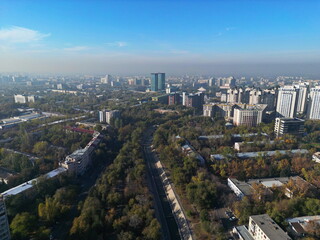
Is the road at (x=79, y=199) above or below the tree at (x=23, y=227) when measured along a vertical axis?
below

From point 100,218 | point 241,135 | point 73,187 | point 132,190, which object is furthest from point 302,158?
point 73,187

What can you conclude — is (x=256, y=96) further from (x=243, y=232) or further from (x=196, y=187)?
(x=243, y=232)

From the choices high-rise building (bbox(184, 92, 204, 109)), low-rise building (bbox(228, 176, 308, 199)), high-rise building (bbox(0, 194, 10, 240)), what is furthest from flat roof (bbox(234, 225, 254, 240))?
high-rise building (bbox(184, 92, 204, 109))

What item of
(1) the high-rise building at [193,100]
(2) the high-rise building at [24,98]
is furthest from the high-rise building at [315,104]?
(2) the high-rise building at [24,98]

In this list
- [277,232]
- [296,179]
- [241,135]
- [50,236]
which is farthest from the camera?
[241,135]

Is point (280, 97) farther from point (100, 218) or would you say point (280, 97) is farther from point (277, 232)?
point (100, 218)

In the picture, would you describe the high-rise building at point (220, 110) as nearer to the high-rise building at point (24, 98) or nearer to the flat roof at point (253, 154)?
the flat roof at point (253, 154)
